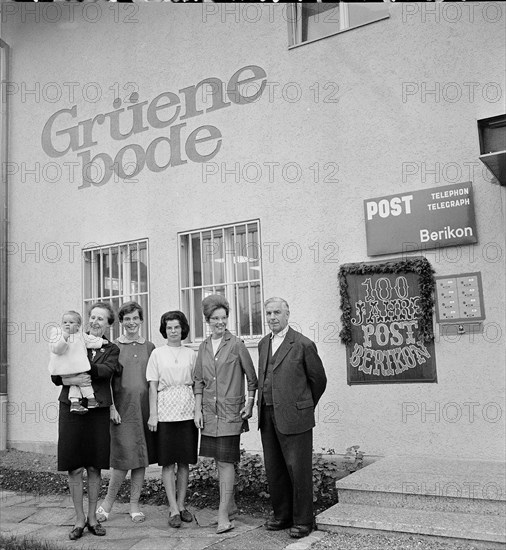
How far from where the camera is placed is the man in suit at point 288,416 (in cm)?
495

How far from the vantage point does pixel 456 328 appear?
6.37m

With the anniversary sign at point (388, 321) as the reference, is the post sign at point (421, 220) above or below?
above

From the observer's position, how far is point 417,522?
187 inches

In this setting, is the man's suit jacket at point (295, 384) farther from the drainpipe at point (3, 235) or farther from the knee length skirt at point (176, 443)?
the drainpipe at point (3, 235)

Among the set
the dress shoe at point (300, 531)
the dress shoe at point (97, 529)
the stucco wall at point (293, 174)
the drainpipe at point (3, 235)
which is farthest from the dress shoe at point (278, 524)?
the drainpipe at point (3, 235)

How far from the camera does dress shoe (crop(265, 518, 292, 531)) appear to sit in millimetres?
5117

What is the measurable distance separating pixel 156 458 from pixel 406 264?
3.10m

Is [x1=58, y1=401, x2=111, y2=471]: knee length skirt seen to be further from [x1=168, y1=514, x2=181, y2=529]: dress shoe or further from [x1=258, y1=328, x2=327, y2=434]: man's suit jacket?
[x1=258, y1=328, x2=327, y2=434]: man's suit jacket

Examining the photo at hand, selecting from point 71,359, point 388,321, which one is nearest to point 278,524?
point 71,359

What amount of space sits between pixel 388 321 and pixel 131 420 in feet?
9.27

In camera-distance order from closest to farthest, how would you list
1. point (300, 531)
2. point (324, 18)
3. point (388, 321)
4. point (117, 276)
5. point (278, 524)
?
point (300, 531), point (278, 524), point (388, 321), point (324, 18), point (117, 276)

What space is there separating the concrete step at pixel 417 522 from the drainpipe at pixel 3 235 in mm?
5904

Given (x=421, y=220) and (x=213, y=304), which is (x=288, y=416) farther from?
(x=421, y=220)

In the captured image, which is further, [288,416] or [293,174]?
[293,174]
